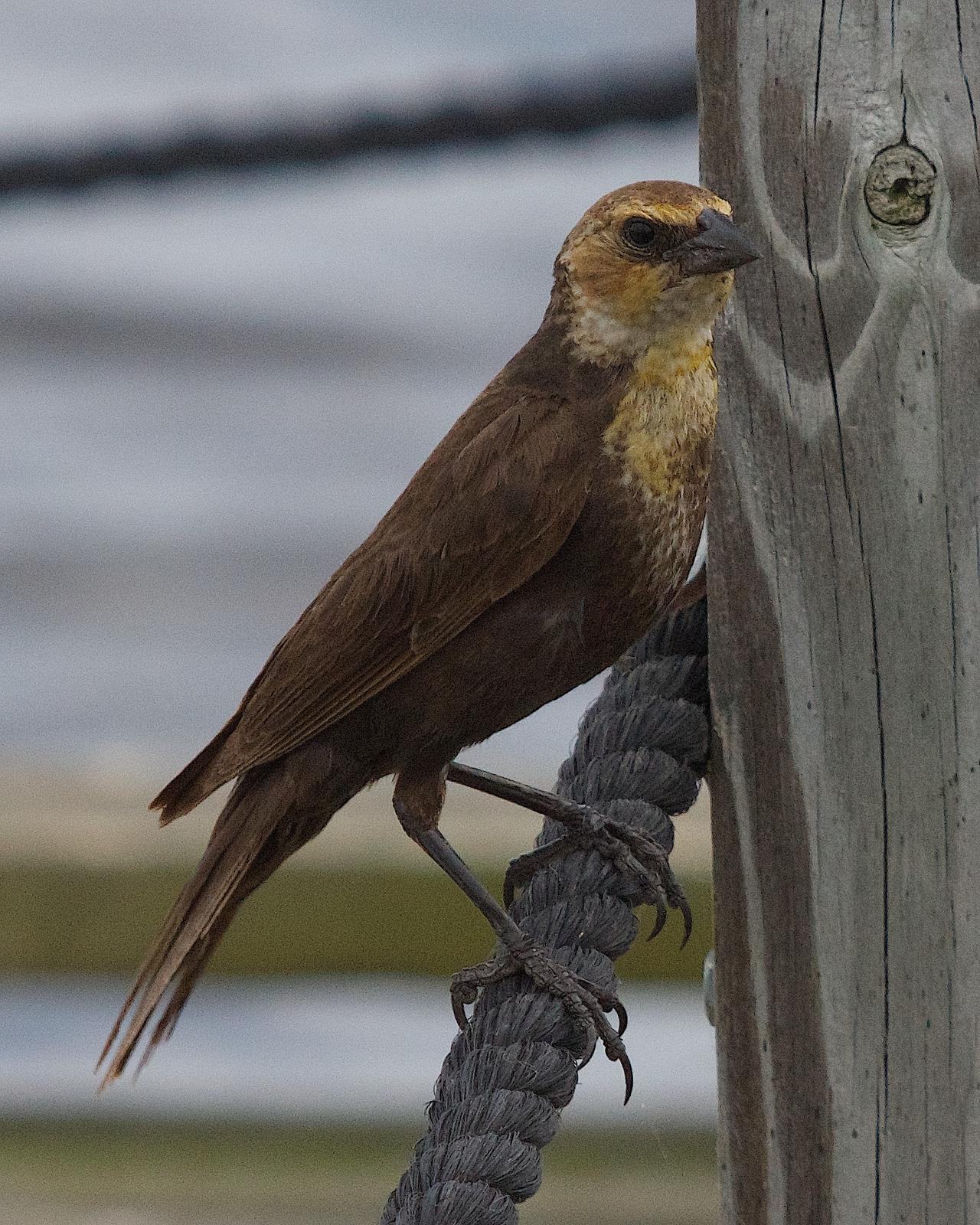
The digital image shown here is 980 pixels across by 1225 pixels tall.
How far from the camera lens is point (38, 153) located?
2.47m

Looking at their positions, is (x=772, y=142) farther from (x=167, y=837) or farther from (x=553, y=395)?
(x=167, y=837)

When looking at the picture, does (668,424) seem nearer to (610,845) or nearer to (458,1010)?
(610,845)

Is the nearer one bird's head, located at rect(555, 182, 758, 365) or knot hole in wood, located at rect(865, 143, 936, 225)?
knot hole in wood, located at rect(865, 143, 936, 225)

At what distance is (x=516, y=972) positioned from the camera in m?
1.70

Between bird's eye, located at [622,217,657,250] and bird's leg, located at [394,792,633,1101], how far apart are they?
0.64m

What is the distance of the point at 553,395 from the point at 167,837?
1346mm

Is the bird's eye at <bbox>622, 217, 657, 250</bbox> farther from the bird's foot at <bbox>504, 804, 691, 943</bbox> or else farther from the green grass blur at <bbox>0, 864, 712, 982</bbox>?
the green grass blur at <bbox>0, 864, 712, 982</bbox>

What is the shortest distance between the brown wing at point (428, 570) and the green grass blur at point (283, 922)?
3.01 feet

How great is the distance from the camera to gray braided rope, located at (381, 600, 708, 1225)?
4.41ft

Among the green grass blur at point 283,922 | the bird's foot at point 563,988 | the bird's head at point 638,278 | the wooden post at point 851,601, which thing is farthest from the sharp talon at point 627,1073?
the green grass blur at point 283,922

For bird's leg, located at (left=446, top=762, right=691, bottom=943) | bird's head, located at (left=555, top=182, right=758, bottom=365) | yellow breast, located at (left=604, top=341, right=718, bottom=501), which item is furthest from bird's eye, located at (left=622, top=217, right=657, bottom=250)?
bird's leg, located at (left=446, top=762, right=691, bottom=943)

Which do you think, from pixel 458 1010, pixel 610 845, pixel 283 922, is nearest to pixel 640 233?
pixel 610 845

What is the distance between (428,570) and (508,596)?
84mm

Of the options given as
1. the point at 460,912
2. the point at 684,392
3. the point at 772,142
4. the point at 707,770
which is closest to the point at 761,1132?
the point at 707,770
